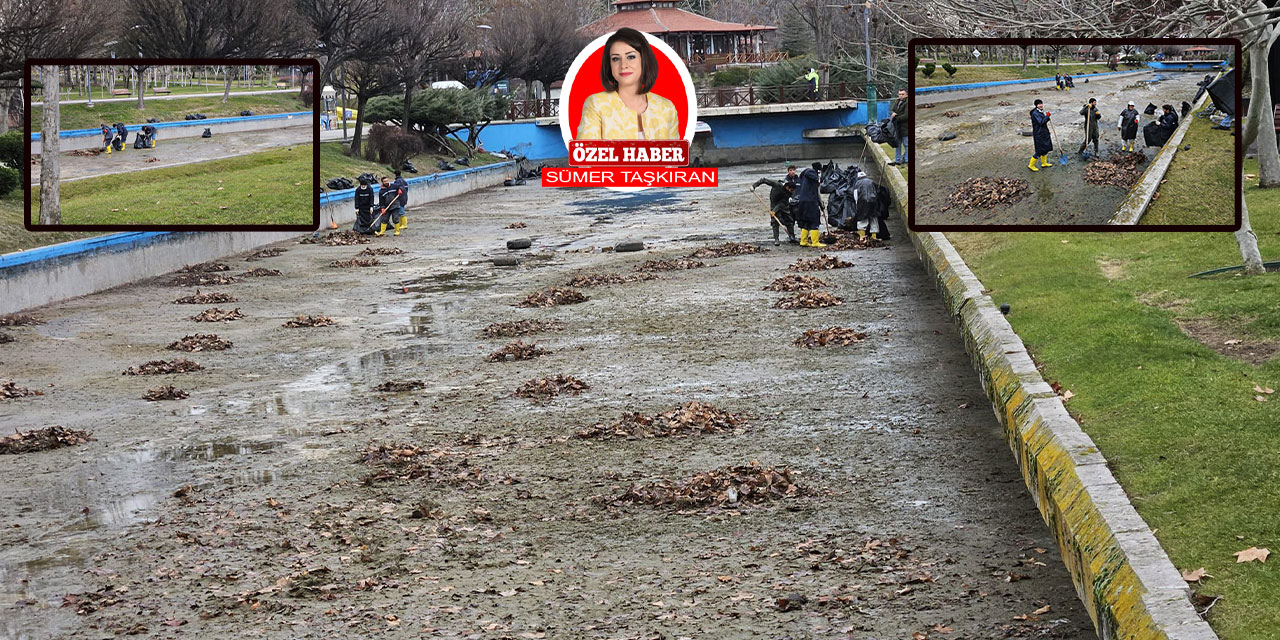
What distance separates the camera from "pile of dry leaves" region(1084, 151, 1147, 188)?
25.2 feet

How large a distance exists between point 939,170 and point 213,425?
9573mm

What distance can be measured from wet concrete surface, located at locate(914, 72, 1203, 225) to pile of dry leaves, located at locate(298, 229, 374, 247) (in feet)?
95.7

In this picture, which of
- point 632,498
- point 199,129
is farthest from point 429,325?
point 632,498

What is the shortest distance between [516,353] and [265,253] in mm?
17785

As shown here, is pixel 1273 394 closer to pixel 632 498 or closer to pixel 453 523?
pixel 632 498

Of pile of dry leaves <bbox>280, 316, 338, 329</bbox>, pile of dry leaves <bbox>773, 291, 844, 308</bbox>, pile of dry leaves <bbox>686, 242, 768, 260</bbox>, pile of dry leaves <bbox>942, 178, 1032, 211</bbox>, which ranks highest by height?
pile of dry leaves <bbox>942, 178, 1032, 211</bbox>

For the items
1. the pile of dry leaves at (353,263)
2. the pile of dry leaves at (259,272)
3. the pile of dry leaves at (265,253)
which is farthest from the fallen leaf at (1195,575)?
the pile of dry leaves at (265,253)

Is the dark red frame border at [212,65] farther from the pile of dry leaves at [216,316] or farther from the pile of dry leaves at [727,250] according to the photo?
the pile of dry leaves at [727,250]

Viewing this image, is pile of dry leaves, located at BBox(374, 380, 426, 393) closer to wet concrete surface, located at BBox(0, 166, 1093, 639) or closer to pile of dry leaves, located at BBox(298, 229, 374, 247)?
wet concrete surface, located at BBox(0, 166, 1093, 639)

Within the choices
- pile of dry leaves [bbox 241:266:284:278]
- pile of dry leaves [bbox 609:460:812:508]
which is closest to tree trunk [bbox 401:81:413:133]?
pile of dry leaves [bbox 241:266:284:278]

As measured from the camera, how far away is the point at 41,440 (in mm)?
14734

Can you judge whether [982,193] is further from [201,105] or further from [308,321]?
[201,105]

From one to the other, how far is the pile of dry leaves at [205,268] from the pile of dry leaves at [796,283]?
1302cm

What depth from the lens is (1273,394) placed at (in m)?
11.1
